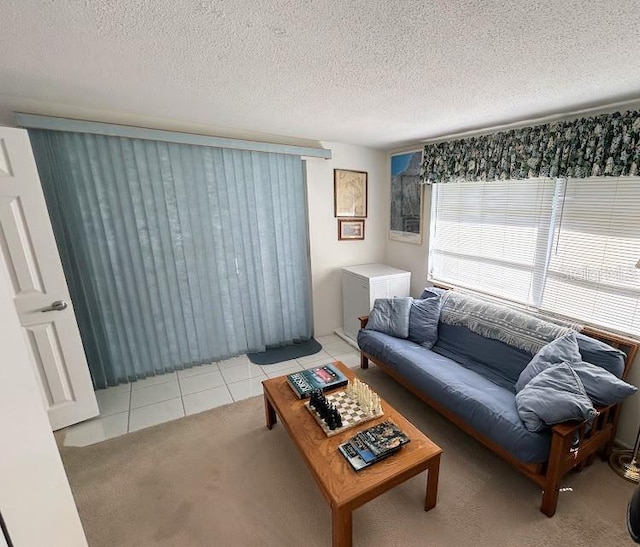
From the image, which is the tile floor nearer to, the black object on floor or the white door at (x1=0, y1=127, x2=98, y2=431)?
the black object on floor

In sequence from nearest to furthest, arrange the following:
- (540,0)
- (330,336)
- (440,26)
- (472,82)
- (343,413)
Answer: (540,0) → (440,26) → (472,82) → (343,413) → (330,336)

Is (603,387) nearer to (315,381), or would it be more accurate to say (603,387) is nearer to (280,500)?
(315,381)

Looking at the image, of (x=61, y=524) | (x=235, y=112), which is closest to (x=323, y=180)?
(x=235, y=112)

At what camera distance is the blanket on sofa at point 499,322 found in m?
2.22

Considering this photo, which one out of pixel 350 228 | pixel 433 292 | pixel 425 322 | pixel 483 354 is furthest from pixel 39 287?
pixel 483 354

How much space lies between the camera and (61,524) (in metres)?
0.90

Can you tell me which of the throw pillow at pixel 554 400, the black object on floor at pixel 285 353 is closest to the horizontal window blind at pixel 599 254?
the throw pillow at pixel 554 400

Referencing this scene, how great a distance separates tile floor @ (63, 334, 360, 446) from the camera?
2.34 m

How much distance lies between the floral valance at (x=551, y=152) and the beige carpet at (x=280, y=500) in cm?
198

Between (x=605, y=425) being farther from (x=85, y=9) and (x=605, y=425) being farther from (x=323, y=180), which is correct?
(x=85, y=9)

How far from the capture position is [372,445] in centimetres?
158

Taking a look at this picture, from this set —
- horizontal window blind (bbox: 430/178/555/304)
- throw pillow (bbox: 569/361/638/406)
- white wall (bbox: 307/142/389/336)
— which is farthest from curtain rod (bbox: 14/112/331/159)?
throw pillow (bbox: 569/361/638/406)

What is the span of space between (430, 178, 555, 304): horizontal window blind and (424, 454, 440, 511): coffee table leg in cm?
176

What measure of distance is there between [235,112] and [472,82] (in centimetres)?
163
